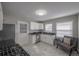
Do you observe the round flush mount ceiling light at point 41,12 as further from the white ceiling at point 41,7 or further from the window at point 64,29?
the window at point 64,29

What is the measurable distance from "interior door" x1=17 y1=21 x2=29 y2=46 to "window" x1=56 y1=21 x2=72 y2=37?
0.76 m

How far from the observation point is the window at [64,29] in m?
1.11

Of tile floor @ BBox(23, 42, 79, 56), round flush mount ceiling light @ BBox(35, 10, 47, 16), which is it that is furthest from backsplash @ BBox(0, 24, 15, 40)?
round flush mount ceiling light @ BBox(35, 10, 47, 16)

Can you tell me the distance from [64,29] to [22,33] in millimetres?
935

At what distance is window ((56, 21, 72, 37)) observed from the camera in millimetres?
1108

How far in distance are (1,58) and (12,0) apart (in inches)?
34.9

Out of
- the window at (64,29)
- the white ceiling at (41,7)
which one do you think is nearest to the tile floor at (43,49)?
the window at (64,29)

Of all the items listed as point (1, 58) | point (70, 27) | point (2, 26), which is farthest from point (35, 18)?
point (1, 58)

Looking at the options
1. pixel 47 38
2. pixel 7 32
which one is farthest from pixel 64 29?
pixel 7 32

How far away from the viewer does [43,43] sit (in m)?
1.18

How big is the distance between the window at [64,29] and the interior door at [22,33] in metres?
0.76

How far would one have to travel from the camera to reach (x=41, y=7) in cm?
99

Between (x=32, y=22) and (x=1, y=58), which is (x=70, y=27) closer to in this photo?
(x=32, y=22)

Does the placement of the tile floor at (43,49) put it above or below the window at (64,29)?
below
